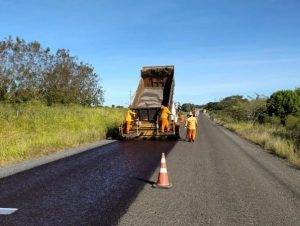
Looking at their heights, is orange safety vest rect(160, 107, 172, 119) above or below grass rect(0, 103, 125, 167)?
above

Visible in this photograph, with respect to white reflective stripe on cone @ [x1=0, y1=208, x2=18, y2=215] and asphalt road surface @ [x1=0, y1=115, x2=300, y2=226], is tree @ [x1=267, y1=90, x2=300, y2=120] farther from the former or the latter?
white reflective stripe on cone @ [x1=0, y1=208, x2=18, y2=215]

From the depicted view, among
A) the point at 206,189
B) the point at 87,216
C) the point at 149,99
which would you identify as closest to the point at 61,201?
the point at 87,216

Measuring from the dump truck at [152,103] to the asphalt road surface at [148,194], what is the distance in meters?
7.61

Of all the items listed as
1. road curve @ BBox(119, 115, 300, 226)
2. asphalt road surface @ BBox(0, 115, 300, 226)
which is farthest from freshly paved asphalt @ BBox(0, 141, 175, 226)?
road curve @ BBox(119, 115, 300, 226)

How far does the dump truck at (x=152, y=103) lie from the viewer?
63.2ft

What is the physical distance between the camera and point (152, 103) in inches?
834

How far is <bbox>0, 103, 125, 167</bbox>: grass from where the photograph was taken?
1316cm

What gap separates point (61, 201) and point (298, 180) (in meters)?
5.54

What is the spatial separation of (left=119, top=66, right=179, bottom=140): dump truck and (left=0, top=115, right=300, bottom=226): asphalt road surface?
299 inches

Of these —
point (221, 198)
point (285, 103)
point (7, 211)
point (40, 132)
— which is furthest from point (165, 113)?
point (285, 103)

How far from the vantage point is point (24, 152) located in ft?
42.0

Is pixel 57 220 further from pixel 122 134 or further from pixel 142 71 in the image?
pixel 142 71

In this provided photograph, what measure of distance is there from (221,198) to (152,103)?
1434 cm

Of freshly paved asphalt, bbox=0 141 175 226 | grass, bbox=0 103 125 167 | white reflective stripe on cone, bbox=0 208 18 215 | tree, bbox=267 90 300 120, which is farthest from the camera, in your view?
tree, bbox=267 90 300 120
